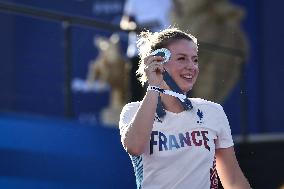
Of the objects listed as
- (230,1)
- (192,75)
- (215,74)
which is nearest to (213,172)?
(192,75)

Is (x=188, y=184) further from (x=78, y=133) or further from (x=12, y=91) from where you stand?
(x=12, y=91)

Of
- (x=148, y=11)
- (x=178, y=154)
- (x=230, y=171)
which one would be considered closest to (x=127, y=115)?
(x=178, y=154)

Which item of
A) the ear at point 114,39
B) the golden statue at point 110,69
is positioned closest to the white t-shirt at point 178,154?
the golden statue at point 110,69

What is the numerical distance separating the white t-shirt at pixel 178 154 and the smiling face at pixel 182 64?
161mm

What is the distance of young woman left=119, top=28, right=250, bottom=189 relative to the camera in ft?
12.6

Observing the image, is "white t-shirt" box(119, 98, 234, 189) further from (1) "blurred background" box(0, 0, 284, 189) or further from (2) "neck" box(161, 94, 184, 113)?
(1) "blurred background" box(0, 0, 284, 189)

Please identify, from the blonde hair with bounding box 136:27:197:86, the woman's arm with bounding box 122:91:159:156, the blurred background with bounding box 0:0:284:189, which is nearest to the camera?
the woman's arm with bounding box 122:91:159:156

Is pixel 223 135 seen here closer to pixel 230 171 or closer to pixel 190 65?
pixel 230 171

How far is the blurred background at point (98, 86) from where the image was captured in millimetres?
6449

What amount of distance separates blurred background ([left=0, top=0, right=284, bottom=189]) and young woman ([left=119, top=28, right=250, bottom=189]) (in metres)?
2.34

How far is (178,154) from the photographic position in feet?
12.7

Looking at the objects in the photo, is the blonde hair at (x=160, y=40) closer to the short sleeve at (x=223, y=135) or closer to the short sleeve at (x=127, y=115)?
the short sleeve at (x=127, y=115)

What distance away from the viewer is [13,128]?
20.6 feet

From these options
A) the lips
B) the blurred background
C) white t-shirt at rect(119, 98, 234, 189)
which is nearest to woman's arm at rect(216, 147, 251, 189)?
white t-shirt at rect(119, 98, 234, 189)
